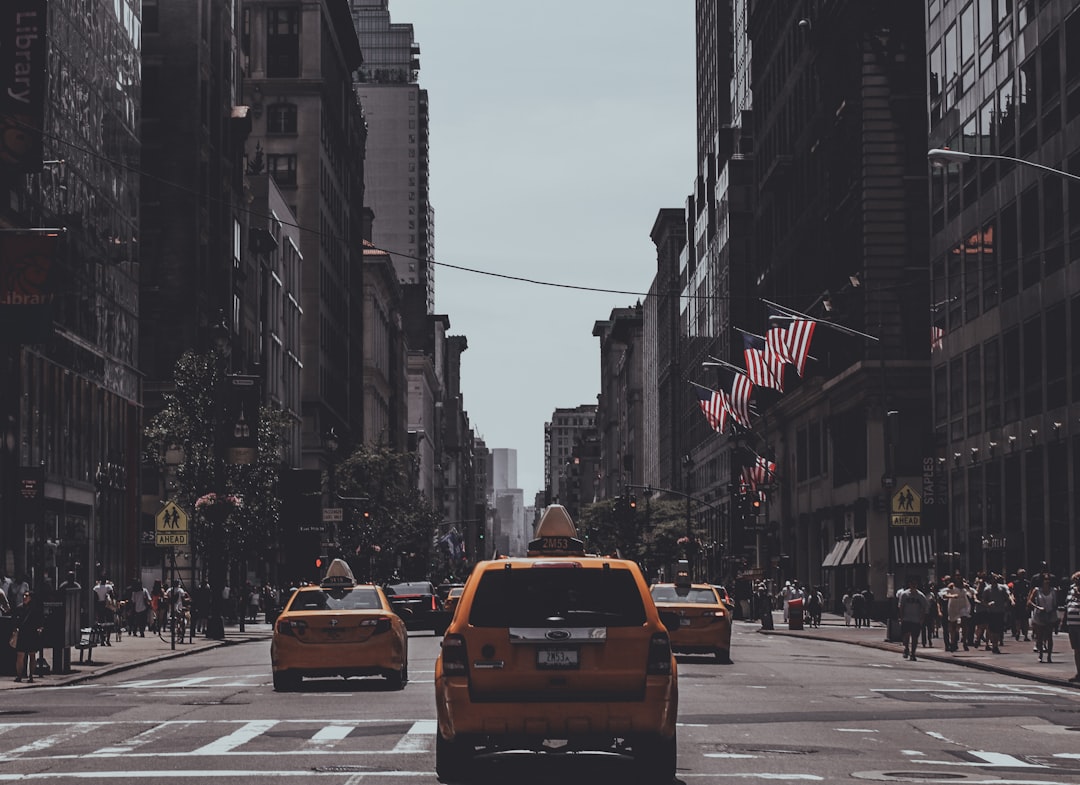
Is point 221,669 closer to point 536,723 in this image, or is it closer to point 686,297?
point 536,723

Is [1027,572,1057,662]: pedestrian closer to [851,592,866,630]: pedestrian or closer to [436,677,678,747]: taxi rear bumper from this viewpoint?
[436,677,678,747]: taxi rear bumper

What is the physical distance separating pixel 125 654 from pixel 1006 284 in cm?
2994

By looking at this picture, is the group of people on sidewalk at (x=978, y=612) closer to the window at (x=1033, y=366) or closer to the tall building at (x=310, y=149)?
the window at (x=1033, y=366)

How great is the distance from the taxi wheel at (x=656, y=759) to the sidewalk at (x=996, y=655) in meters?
16.5

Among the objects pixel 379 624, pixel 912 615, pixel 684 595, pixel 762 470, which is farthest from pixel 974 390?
pixel 379 624

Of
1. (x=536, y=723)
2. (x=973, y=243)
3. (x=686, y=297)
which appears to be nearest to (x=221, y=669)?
(x=536, y=723)

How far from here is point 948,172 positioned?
212ft

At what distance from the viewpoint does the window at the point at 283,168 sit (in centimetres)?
12762

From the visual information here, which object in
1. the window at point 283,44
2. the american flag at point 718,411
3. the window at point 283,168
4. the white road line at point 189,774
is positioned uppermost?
the window at point 283,44

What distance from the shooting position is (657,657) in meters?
15.2

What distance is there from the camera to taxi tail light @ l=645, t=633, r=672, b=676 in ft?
49.7

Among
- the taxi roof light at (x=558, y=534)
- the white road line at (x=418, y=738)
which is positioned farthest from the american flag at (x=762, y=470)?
the white road line at (x=418, y=738)

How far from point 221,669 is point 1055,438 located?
86.5 ft

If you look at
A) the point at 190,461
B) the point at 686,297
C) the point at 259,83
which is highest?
the point at 259,83
